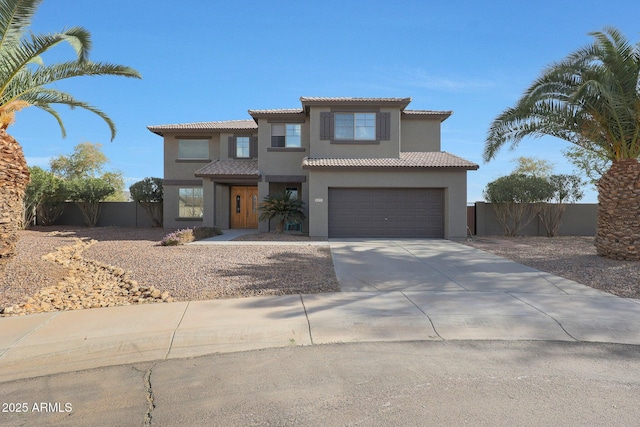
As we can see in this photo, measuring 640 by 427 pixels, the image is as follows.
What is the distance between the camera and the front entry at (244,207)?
915 inches

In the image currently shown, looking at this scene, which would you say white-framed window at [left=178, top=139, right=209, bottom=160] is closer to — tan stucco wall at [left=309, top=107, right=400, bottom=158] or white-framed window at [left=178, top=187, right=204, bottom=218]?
white-framed window at [left=178, top=187, right=204, bottom=218]

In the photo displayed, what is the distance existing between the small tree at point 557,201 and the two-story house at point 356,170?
5385mm

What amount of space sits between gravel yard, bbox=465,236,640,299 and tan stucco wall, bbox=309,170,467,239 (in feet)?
9.06

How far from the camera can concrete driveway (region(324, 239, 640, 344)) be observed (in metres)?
6.31

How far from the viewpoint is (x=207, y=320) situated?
671 centimetres

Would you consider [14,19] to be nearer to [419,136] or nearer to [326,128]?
[326,128]

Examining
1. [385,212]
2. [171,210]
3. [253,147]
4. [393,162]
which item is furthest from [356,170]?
[171,210]

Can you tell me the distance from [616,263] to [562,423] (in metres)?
9.93

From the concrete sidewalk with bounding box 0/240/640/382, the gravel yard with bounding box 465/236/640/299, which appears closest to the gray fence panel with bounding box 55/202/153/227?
the gravel yard with bounding box 465/236/640/299

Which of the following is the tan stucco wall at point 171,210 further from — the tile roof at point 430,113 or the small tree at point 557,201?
the small tree at point 557,201

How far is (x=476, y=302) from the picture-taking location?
7723 mm

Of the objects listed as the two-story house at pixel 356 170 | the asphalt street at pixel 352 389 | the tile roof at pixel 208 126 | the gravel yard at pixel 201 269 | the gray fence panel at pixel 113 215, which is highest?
the tile roof at pixel 208 126

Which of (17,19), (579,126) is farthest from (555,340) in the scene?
(17,19)

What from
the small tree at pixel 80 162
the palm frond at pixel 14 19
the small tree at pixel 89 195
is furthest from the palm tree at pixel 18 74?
the small tree at pixel 80 162
